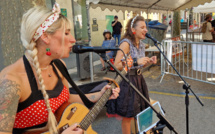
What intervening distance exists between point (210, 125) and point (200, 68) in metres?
2.37

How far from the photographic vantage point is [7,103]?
1212 millimetres

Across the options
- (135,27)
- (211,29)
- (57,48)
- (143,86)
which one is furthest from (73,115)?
(211,29)

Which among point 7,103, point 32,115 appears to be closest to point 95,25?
point 32,115

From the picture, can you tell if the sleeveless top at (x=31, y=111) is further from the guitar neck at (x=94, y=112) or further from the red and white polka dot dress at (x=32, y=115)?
the guitar neck at (x=94, y=112)

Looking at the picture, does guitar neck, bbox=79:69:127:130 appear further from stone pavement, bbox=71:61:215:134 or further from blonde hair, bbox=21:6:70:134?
stone pavement, bbox=71:61:215:134

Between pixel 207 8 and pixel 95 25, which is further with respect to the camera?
pixel 95 25

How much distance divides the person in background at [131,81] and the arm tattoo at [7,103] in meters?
1.60

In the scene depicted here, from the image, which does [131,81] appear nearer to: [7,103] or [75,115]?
[75,115]

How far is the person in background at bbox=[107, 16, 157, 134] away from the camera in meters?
2.73

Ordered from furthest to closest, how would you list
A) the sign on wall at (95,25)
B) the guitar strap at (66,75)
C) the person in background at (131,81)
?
1. the sign on wall at (95,25)
2. the person in background at (131,81)
3. the guitar strap at (66,75)

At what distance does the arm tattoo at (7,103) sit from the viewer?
120 centimetres

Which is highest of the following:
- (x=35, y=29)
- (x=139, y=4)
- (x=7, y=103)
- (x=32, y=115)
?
(x=139, y=4)

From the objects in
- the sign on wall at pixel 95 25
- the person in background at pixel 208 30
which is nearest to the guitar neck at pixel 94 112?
the person in background at pixel 208 30

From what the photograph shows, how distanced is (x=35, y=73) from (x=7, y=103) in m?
0.32
